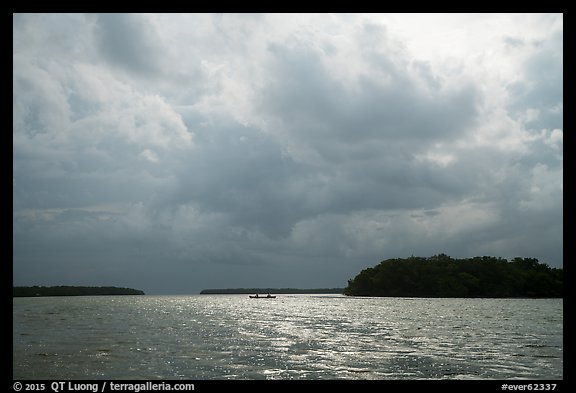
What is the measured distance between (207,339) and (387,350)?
22.6 metres

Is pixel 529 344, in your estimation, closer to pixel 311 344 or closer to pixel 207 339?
pixel 311 344

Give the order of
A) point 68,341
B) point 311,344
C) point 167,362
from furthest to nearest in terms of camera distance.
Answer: point 68,341 < point 311,344 < point 167,362

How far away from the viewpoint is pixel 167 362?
39.3 m
